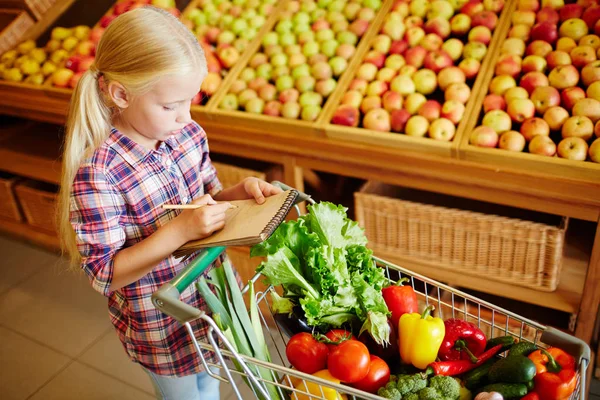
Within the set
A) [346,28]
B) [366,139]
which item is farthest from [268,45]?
[366,139]

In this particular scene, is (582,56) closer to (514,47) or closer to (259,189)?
(514,47)

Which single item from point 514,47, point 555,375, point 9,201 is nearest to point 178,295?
point 555,375

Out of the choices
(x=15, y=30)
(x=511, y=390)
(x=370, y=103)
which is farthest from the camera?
(x=15, y=30)

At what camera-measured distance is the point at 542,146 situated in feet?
5.59

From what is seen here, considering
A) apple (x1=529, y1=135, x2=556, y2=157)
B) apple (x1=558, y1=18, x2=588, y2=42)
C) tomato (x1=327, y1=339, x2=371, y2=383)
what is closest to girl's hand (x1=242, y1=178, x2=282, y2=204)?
tomato (x1=327, y1=339, x2=371, y2=383)

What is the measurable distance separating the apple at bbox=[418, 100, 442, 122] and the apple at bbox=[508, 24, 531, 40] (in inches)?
16.7

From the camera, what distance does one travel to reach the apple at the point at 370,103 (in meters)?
2.06

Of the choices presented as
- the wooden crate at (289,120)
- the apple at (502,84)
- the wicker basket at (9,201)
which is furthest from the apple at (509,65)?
the wicker basket at (9,201)

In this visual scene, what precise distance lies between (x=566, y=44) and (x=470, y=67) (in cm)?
34

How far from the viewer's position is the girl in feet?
3.72

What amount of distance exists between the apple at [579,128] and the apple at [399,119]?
0.53 m

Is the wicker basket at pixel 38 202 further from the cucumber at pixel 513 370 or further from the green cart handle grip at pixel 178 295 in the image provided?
the cucumber at pixel 513 370

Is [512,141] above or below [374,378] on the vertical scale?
above

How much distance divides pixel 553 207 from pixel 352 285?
93cm
